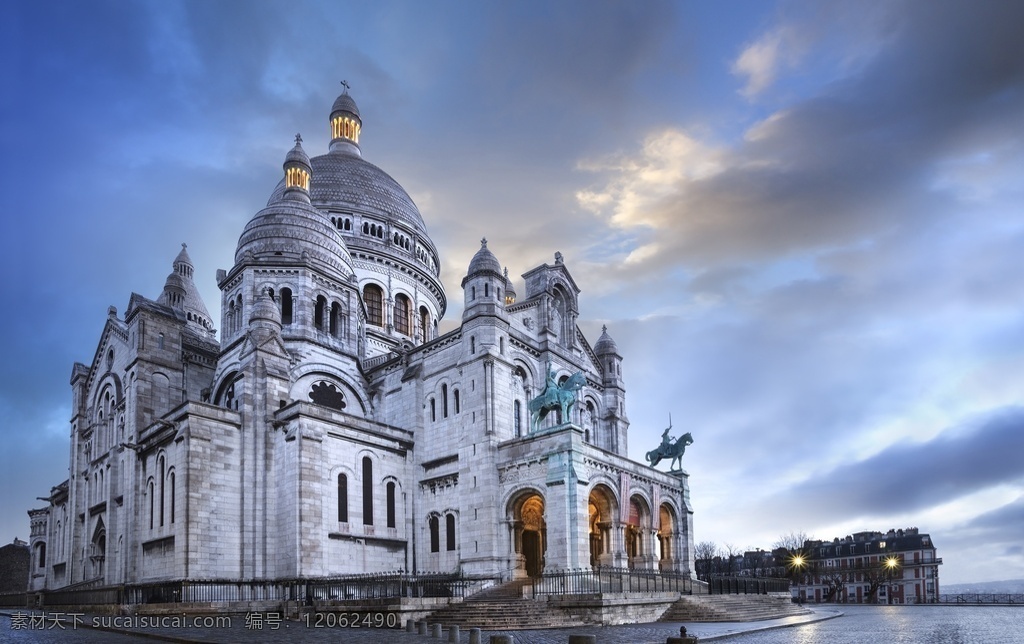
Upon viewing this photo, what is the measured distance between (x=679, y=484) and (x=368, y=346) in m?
24.3

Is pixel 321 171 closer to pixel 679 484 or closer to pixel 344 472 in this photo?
pixel 344 472

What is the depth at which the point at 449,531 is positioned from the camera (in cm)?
4309

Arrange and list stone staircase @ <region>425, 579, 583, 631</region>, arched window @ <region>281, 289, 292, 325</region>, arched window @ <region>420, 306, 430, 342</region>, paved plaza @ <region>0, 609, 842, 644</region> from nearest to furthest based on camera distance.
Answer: paved plaza @ <region>0, 609, 842, 644</region> → stone staircase @ <region>425, 579, 583, 631</region> → arched window @ <region>281, 289, 292, 325</region> → arched window @ <region>420, 306, 430, 342</region>

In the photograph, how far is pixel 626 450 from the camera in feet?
177

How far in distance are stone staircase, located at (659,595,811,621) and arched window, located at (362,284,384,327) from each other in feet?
107

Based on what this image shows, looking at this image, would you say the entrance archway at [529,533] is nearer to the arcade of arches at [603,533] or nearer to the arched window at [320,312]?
the arcade of arches at [603,533]

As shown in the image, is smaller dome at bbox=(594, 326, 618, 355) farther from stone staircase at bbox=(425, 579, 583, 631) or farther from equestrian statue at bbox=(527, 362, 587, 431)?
stone staircase at bbox=(425, 579, 583, 631)

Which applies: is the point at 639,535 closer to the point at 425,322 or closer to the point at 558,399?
the point at 558,399

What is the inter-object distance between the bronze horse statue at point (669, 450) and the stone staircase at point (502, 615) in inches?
700

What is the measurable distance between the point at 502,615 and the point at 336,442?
584 inches

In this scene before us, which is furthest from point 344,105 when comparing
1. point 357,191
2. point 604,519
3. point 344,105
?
point 604,519

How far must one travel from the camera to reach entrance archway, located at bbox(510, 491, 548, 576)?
40.6m

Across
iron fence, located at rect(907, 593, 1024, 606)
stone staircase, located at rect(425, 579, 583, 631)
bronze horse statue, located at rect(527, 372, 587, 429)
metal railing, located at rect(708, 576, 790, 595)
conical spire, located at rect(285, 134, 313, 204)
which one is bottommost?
iron fence, located at rect(907, 593, 1024, 606)

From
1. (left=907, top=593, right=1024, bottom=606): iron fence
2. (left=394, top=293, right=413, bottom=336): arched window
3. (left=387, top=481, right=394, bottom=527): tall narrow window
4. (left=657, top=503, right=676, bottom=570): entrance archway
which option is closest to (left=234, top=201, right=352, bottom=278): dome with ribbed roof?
(left=394, top=293, right=413, bottom=336): arched window
